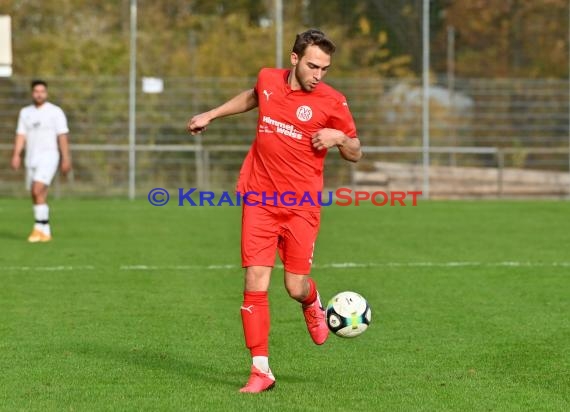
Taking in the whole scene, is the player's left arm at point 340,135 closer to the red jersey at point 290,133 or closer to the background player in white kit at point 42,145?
the red jersey at point 290,133

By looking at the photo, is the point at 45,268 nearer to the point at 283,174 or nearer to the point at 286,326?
the point at 286,326

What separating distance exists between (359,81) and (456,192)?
10.8 ft

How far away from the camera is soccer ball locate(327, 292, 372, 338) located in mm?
8039

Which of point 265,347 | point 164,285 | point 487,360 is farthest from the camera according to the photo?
point 164,285

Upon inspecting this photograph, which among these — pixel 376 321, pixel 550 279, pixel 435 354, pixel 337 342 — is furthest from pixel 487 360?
pixel 550 279

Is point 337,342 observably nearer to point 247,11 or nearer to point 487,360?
point 487,360

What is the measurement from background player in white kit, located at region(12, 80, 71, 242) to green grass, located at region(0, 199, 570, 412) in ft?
1.32

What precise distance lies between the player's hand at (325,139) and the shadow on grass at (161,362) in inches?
57.1

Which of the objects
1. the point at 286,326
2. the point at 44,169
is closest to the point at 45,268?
the point at 44,169

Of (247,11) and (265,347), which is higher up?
(247,11)

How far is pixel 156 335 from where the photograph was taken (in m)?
9.50

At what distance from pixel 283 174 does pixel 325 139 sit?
459 mm

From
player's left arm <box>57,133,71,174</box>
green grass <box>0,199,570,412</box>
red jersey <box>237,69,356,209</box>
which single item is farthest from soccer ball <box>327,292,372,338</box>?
player's left arm <box>57,133,71,174</box>

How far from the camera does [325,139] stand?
24.2 feet
